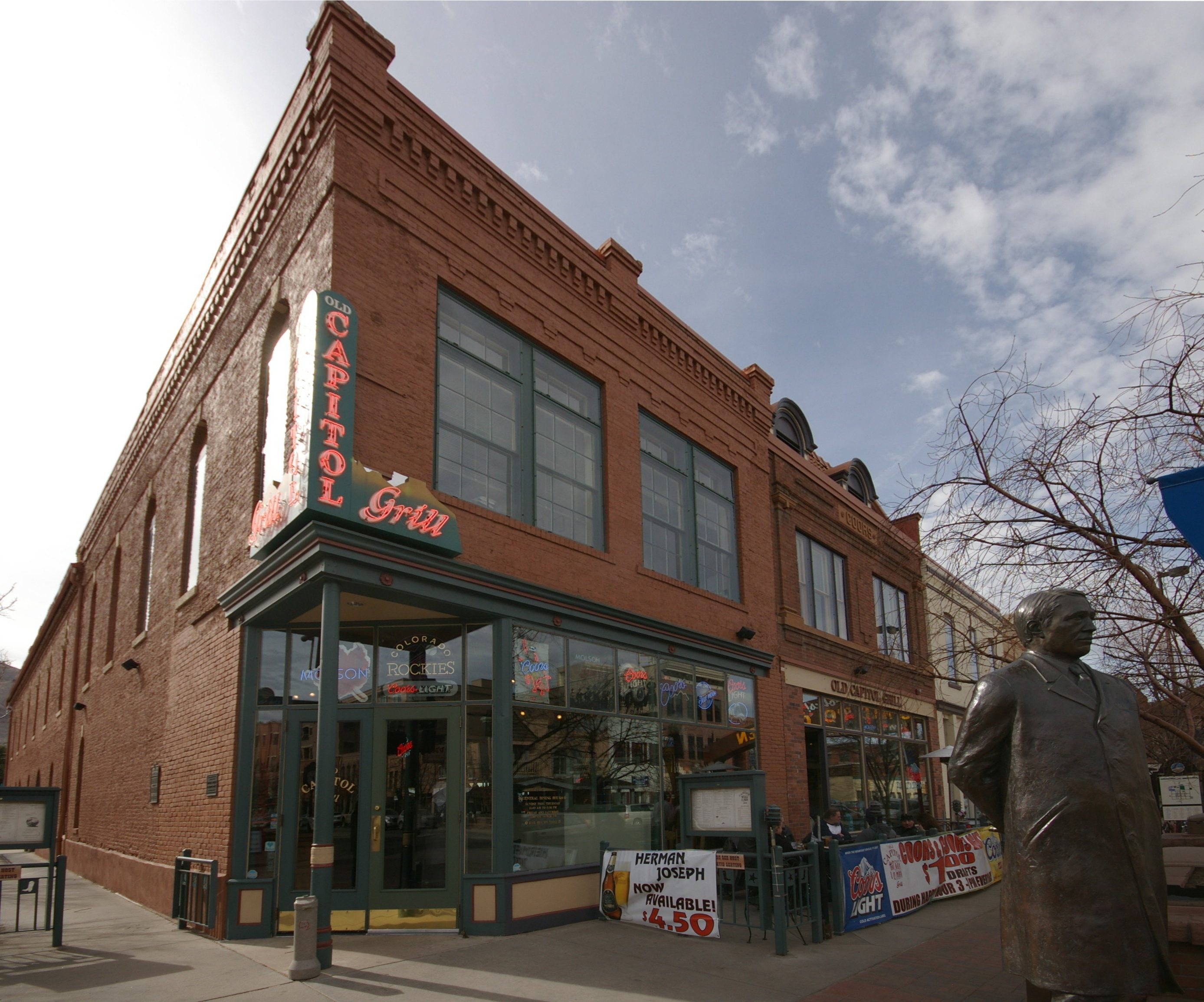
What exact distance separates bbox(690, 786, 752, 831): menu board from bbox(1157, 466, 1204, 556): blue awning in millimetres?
6881

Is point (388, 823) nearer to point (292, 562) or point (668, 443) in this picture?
point (292, 562)

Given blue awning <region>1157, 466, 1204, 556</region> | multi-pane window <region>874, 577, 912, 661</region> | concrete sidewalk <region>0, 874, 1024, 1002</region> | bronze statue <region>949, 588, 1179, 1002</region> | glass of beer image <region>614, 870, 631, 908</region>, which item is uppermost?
multi-pane window <region>874, 577, 912, 661</region>

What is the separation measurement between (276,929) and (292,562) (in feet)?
13.2

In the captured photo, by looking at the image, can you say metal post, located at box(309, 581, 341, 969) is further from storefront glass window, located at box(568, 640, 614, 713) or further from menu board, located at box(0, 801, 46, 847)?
menu board, located at box(0, 801, 46, 847)

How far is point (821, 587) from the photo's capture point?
20.1m

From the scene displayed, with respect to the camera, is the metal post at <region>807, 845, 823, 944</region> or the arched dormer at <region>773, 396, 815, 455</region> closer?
the metal post at <region>807, 845, 823, 944</region>

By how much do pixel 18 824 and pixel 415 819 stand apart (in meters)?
4.48

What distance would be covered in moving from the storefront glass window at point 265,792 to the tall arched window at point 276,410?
8.82ft

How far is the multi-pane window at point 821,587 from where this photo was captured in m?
19.2

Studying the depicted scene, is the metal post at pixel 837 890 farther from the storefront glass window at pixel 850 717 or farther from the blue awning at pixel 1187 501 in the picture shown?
the storefront glass window at pixel 850 717

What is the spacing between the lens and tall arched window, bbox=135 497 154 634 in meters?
17.0

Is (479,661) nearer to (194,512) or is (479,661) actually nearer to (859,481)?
(194,512)

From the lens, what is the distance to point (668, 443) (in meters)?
15.3

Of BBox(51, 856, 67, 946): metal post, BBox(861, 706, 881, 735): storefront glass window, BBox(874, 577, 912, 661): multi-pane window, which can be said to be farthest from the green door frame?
BBox(874, 577, 912, 661): multi-pane window
